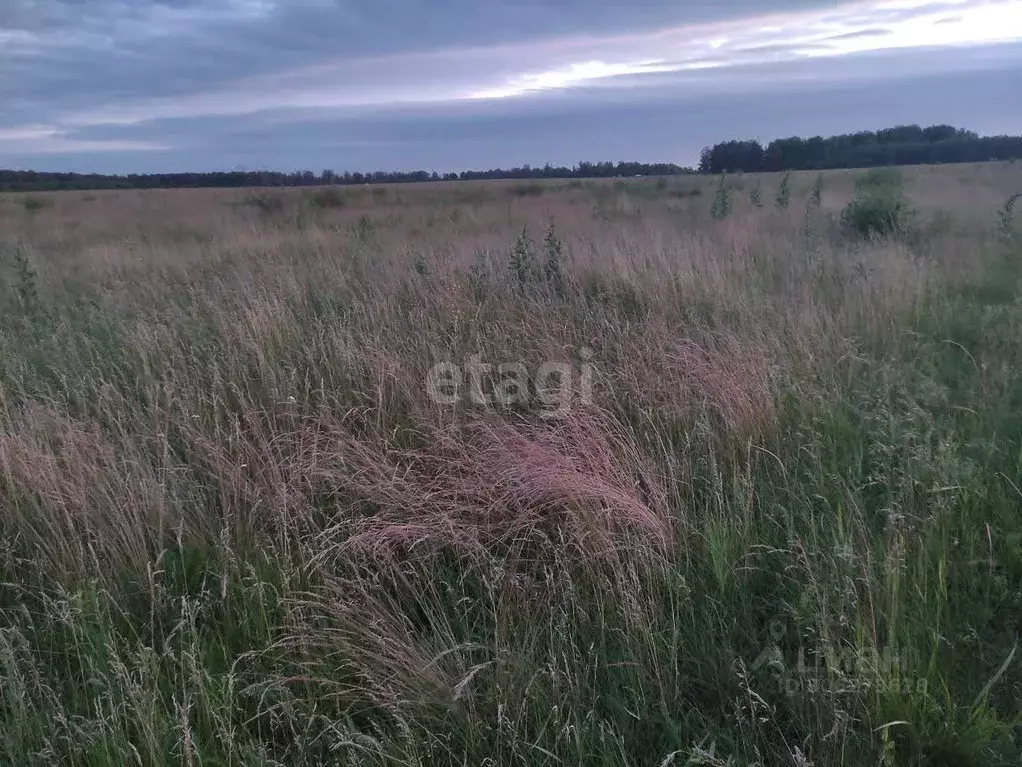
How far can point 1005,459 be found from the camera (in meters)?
3.10

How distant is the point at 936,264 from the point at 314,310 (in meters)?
6.31

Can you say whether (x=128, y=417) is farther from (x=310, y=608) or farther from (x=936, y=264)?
(x=936, y=264)

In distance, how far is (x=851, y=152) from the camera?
56125 millimetres

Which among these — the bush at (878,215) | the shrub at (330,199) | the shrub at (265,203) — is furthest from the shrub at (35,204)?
the bush at (878,215)

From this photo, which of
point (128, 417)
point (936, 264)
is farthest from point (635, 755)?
point (936, 264)

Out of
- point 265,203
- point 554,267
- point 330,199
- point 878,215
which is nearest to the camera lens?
point 554,267

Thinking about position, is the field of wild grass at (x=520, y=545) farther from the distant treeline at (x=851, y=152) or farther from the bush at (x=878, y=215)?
the distant treeline at (x=851, y=152)

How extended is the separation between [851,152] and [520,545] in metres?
64.2

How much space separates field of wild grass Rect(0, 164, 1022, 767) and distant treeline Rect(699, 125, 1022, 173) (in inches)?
2133

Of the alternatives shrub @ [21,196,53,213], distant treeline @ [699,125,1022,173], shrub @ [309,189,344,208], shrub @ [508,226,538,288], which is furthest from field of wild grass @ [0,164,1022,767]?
distant treeline @ [699,125,1022,173]

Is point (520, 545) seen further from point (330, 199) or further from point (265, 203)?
point (330, 199)

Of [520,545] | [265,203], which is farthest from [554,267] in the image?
[265,203]

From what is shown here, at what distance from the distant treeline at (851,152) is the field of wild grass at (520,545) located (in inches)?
2133

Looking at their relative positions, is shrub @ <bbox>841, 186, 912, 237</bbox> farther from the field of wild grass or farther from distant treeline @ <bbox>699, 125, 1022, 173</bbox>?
distant treeline @ <bbox>699, 125, 1022, 173</bbox>
